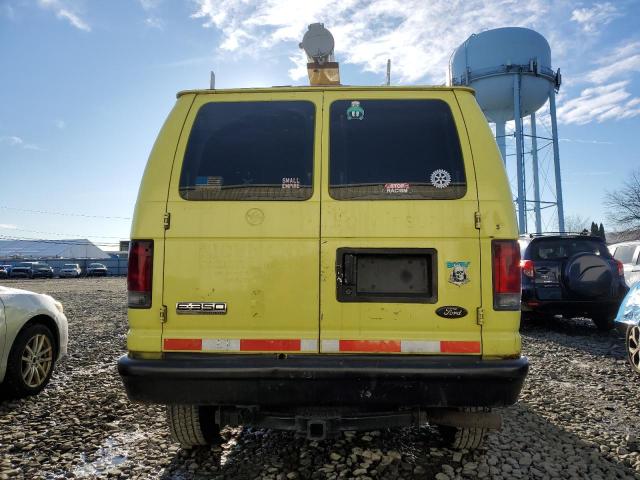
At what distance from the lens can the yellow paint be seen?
2.44 meters

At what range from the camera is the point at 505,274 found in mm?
2441

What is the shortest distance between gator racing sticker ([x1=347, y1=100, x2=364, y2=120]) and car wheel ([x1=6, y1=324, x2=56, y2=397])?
3.64 metres

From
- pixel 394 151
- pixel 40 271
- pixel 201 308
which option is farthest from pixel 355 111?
pixel 40 271

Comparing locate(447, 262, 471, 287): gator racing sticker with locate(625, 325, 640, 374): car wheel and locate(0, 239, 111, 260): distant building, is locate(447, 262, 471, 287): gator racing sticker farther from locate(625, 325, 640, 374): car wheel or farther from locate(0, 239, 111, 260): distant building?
locate(0, 239, 111, 260): distant building

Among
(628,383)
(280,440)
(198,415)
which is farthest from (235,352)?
(628,383)

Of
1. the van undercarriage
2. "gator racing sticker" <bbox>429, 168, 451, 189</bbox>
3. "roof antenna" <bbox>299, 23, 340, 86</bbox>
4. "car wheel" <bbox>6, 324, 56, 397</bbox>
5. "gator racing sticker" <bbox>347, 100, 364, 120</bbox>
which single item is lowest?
"car wheel" <bbox>6, 324, 56, 397</bbox>

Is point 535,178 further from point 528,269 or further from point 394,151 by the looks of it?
point 394,151

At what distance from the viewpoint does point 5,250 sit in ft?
347

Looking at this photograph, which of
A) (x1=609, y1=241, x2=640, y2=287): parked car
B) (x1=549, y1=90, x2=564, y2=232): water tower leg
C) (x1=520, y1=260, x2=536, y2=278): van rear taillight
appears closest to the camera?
(x1=520, y1=260, x2=536, y2=278): van rear taillight

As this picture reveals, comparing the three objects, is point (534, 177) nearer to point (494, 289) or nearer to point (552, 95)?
point (552, 95)

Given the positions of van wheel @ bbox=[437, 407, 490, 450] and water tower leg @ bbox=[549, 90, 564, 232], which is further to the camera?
water tower leg @ bbox=[549, 90, 564, 232]

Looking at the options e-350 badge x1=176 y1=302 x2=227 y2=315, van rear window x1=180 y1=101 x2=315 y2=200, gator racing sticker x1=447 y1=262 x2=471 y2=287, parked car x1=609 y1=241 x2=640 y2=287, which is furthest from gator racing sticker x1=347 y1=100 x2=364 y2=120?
parked car x1=609 y1=241 x2=640 y2=287

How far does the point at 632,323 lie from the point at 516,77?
71.2ft

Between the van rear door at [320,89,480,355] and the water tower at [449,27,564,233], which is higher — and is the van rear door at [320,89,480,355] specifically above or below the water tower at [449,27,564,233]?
below
